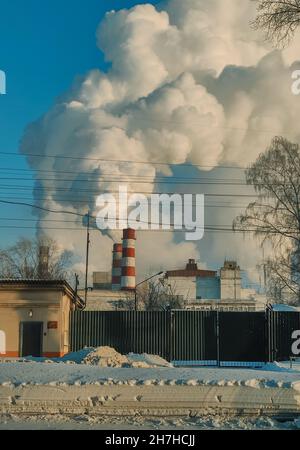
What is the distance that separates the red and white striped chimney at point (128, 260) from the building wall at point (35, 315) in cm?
3696

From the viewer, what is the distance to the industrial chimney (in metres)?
62.6

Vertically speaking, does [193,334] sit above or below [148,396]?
above

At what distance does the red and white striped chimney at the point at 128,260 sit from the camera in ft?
215

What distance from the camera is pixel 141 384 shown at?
40.3 ft

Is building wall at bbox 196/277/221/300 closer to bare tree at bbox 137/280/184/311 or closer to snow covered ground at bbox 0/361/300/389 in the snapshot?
bare tree at bbox 137/280/184/311

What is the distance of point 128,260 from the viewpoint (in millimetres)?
66000

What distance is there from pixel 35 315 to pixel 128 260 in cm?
3799

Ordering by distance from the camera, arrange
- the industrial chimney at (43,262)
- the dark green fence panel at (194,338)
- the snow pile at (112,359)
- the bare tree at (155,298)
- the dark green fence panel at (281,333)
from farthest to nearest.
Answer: the bare tree at (155,298) < the industrial chimney at (43,262) < the dark green fence panel at (194,338) < the dark green fence panel at (281,333) < the snow pile at (112,359)

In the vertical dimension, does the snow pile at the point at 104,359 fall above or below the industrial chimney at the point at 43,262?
below

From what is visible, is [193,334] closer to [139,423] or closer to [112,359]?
[112,359]

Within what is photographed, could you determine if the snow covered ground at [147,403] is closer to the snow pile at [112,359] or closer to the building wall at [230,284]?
the snow pile at [112,359]

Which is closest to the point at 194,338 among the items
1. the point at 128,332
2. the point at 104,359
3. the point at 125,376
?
the point at 128,332

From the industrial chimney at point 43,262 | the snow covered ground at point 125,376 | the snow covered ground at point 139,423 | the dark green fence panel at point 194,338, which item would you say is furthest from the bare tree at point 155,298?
the snow covered ground at point 139,423
